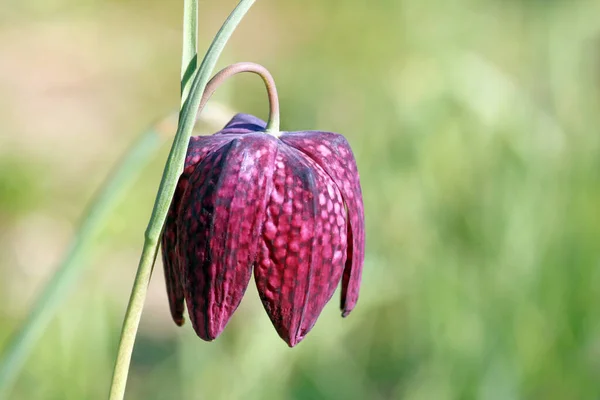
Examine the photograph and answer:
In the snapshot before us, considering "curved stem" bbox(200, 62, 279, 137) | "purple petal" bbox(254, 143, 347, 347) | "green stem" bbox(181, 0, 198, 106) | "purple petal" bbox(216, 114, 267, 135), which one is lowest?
"purple petal" bbox(254, 143, 347, 347)

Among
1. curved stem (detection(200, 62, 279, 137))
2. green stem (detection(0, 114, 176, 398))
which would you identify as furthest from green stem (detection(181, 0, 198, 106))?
green stem (detection(0, 114, 176, 398))

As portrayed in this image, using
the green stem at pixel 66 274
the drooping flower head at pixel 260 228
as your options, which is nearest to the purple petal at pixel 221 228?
the drooping flower head at pixel 260 228

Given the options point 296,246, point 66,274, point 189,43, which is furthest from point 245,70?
point 66,274

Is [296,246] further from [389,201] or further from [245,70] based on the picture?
[389,201]

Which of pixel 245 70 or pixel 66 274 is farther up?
pixel 245 70

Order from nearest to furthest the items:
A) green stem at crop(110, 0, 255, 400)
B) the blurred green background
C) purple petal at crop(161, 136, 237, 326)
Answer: green stem at crop(110, 0, 255, 400) < purple petal at crop(161, 136, 237, 326) < the blurred green background

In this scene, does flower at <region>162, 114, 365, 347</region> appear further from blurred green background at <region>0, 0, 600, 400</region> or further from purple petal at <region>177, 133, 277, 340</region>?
blurred green background at <region>0, 0, 600, 400</region>

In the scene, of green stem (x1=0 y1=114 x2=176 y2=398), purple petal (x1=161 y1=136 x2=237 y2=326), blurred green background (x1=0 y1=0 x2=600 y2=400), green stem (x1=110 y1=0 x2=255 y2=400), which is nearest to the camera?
green stem (x1=110 y1=0 x2=255 y2=400)

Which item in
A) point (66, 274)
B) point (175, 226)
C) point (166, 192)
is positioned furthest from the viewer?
point (66, 274)
